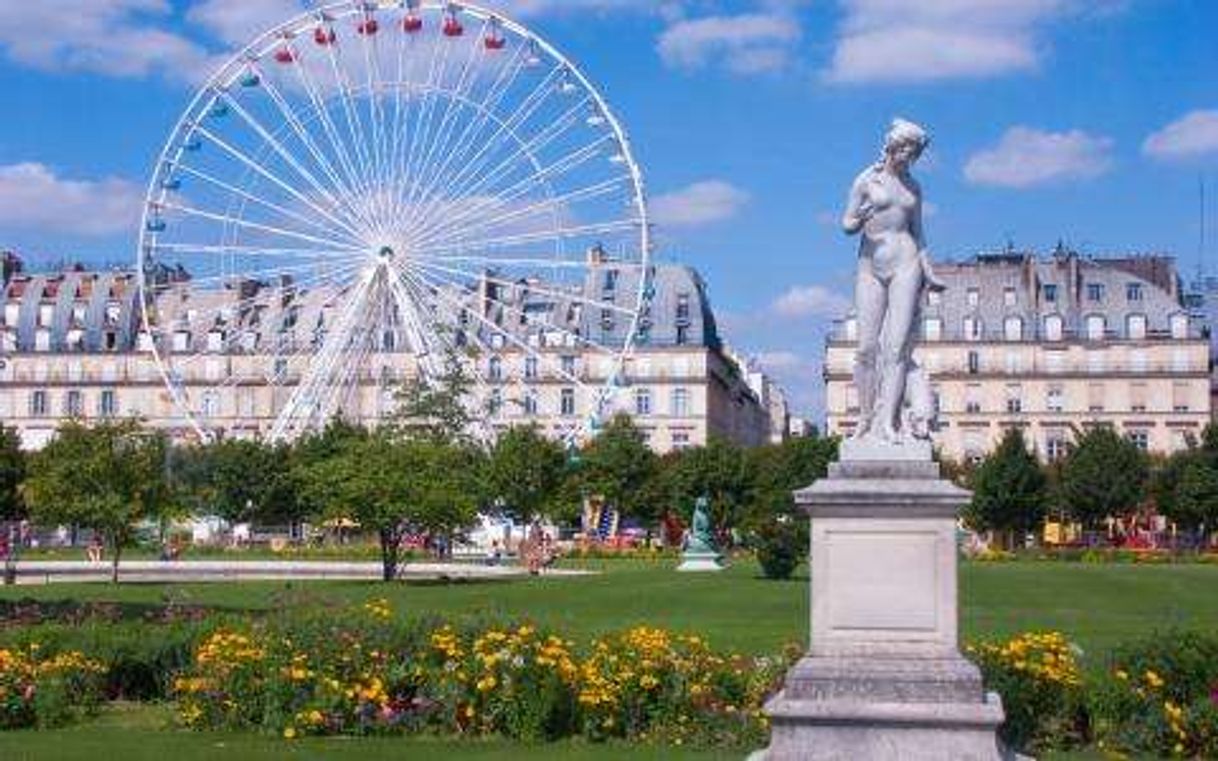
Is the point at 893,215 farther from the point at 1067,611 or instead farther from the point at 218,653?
the point at 1067,611

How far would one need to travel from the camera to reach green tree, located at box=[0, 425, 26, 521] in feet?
259

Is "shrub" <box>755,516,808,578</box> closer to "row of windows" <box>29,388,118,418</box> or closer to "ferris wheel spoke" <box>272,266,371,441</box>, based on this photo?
"ferris wheel spoke" <box>272,266,371,441</box>

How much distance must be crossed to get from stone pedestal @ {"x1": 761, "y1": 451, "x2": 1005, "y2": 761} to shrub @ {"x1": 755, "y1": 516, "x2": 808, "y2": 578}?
30.3 meters

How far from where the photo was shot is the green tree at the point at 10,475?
3103 inches

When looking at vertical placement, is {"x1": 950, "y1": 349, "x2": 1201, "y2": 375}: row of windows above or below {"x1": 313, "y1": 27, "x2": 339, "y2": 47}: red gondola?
below

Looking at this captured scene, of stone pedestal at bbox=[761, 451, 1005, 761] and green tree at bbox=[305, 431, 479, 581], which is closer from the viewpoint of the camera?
stone pedestal at bbox=[761, 451, 1005, 761]

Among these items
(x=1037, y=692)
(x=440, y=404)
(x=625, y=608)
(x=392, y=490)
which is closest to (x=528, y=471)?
(x=440, y=404)

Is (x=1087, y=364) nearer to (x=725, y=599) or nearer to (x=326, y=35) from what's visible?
(x=326, y=35)

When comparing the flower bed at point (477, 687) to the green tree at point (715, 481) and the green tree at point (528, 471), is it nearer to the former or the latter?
the green tree at point (528, 471)

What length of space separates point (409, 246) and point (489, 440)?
14.9 meters

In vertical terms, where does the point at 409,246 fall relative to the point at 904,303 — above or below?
above

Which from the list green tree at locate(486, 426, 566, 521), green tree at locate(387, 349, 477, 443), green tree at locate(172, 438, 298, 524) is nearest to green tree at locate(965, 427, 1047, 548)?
green tree at locate(486, 426, 566, 521)

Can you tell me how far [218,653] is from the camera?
52.6 feet

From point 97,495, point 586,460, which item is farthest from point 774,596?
point 586,460
